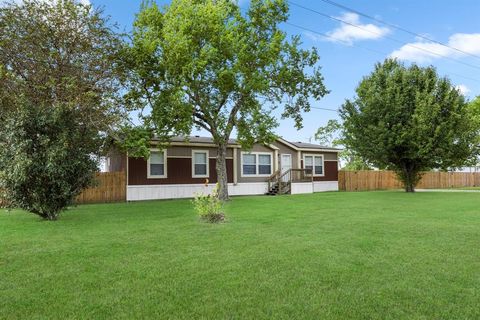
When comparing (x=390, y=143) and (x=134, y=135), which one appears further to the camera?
(x=390, y=143)

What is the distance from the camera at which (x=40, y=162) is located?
34.2 feet

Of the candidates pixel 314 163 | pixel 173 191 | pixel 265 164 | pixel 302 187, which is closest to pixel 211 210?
pixel 173 191

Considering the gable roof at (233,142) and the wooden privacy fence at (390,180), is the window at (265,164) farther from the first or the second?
the wooden privacy fence at (390,180)

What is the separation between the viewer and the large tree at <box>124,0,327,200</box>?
1570 cm

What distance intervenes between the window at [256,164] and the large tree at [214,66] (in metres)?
5.26

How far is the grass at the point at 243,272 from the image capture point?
12.0 ft

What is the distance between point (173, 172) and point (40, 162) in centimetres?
1064

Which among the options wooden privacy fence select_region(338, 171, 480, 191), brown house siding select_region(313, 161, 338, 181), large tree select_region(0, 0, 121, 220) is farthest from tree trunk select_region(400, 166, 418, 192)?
large tree select_region(0, 0, 121, 220)

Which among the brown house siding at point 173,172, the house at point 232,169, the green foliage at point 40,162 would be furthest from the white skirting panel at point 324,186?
the green foliage at point 40,162

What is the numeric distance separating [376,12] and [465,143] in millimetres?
11750

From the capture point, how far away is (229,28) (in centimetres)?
1628

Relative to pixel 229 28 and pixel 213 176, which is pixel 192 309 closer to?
pixel 229 28

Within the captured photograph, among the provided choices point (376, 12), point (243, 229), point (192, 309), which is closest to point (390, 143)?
point (376, 12)

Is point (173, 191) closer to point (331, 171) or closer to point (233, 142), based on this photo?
point (233, 142)
